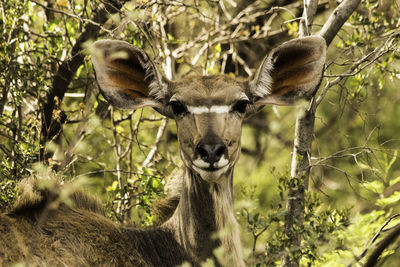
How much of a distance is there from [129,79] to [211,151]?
1.43 m

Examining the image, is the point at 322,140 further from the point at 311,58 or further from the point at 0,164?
the point at 0,164

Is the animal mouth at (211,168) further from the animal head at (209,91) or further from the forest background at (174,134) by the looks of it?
the forest background at (174,134)


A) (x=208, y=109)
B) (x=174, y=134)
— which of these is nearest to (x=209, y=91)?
(x=208, y=109)

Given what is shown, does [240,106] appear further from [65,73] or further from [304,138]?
[65,73]

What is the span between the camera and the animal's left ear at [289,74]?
611 cm

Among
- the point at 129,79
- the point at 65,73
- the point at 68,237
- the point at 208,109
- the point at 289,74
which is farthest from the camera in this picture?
the point at 65,73

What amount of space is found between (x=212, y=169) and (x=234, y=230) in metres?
0.88

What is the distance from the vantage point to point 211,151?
5.29 m

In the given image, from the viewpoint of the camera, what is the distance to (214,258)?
A: 226 inches

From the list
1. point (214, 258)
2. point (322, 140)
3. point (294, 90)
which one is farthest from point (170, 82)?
point (322, 140)

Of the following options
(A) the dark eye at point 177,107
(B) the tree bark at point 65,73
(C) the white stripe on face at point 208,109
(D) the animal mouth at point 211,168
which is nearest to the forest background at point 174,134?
(B) the tree bark at point 65,73

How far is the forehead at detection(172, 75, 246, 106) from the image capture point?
5832 millimetres

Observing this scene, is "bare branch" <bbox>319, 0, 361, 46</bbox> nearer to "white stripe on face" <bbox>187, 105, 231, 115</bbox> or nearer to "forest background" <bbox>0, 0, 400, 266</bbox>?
"forest background" <bbox>0, 0, 400, 266</bbox>

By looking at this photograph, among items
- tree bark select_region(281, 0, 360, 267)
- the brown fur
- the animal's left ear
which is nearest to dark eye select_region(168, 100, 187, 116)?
the animal's left ear
